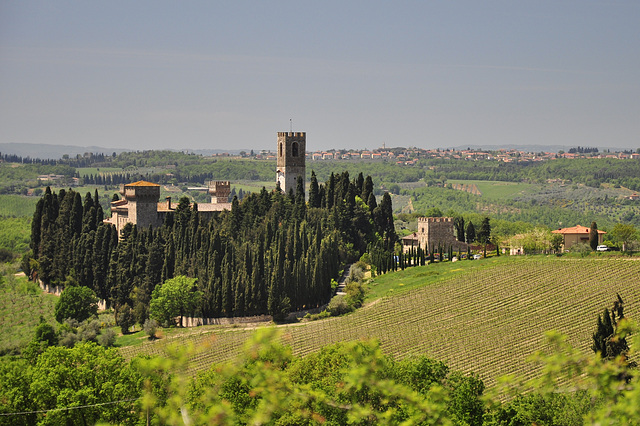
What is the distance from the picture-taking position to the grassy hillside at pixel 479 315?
51.2m

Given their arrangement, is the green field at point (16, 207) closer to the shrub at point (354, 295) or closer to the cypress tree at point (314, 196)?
the cypress tree at point (314, 196)

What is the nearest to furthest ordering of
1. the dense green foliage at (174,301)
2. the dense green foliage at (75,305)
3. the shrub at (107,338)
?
1. the shrub at (107,338)
2. the dense green foliage at (174,301)
3. the dense green foliage at (75,305)

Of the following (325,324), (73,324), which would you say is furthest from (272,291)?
(73,324)

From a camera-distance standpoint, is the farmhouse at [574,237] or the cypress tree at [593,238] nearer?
the cypress tree at [593,238]

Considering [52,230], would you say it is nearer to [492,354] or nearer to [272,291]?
[272,291]

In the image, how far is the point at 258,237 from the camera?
7350 centimetres

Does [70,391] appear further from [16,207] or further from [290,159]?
[16,207]

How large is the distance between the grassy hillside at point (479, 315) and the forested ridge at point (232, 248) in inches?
162

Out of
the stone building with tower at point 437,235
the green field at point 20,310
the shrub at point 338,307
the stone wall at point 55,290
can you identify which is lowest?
the green field at point 20,310

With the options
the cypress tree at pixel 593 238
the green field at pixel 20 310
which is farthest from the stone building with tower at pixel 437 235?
the green field at pixel 20 310

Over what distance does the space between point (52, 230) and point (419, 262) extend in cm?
3878

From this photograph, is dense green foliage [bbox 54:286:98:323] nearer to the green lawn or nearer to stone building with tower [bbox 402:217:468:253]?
the green lawn

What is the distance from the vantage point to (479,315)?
59.7 metres

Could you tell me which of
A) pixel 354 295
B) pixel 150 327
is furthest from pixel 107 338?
pixel 354 295
